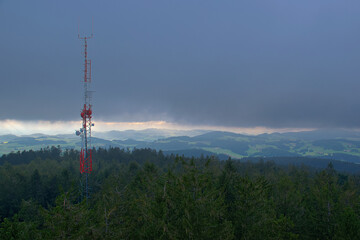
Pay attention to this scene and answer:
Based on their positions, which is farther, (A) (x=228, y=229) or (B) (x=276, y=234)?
(B) (x=276, y=234)

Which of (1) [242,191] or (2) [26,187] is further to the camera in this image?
(2) [26,187]

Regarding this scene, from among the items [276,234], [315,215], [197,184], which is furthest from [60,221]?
[315,215]

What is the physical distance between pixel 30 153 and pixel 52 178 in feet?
282

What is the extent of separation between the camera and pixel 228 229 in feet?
50.2

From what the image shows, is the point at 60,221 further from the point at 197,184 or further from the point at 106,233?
the point at 197,184

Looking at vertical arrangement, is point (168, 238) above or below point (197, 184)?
below

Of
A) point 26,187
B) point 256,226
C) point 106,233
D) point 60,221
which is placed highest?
point 60,221

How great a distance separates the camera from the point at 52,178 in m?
64.6

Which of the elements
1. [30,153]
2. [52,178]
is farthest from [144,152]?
[52,178]

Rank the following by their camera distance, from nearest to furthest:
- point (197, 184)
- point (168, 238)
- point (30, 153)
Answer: point (168, 238)
point (197, 184)
point (30, 153)

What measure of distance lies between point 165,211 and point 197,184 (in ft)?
9.88

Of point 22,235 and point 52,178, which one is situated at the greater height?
point 22,235

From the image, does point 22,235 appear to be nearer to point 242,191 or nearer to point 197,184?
point 197,184

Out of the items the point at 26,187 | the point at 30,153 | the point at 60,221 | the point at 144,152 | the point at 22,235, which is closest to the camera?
the point at 60,221
